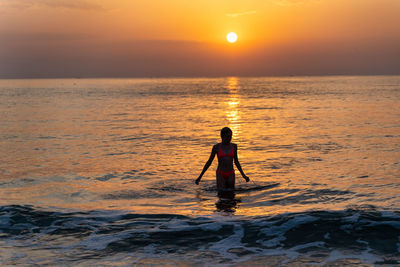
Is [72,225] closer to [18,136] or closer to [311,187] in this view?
[311,187]

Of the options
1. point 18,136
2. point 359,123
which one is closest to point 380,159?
point 359,123

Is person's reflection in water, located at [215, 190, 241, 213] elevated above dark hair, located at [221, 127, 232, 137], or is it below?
below

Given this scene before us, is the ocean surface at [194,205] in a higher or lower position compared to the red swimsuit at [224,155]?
lower

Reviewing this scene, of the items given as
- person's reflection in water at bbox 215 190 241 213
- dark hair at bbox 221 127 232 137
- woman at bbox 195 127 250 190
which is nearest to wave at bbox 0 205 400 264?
person's reflection in water at bbox 215 190 241 213

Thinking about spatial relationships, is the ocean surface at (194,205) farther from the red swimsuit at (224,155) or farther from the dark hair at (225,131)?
the dark hair at (225,131)

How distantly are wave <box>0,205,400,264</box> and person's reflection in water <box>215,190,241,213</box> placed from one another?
34.7 inches

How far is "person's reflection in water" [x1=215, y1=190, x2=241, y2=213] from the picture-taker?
11239 mm

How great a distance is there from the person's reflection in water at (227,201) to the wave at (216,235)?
883 millimetres

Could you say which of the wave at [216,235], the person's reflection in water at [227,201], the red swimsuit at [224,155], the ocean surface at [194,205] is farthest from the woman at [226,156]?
the wave at [216,235]

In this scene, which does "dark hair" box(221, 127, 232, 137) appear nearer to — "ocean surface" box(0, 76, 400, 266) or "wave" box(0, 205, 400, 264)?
"ocean surface" box(0, 76, 400, 266)

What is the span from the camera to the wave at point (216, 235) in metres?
8.31

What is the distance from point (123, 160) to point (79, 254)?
1133 cm

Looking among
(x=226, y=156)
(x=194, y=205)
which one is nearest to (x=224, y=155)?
(x=226, y=156)

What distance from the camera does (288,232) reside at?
372 inches
